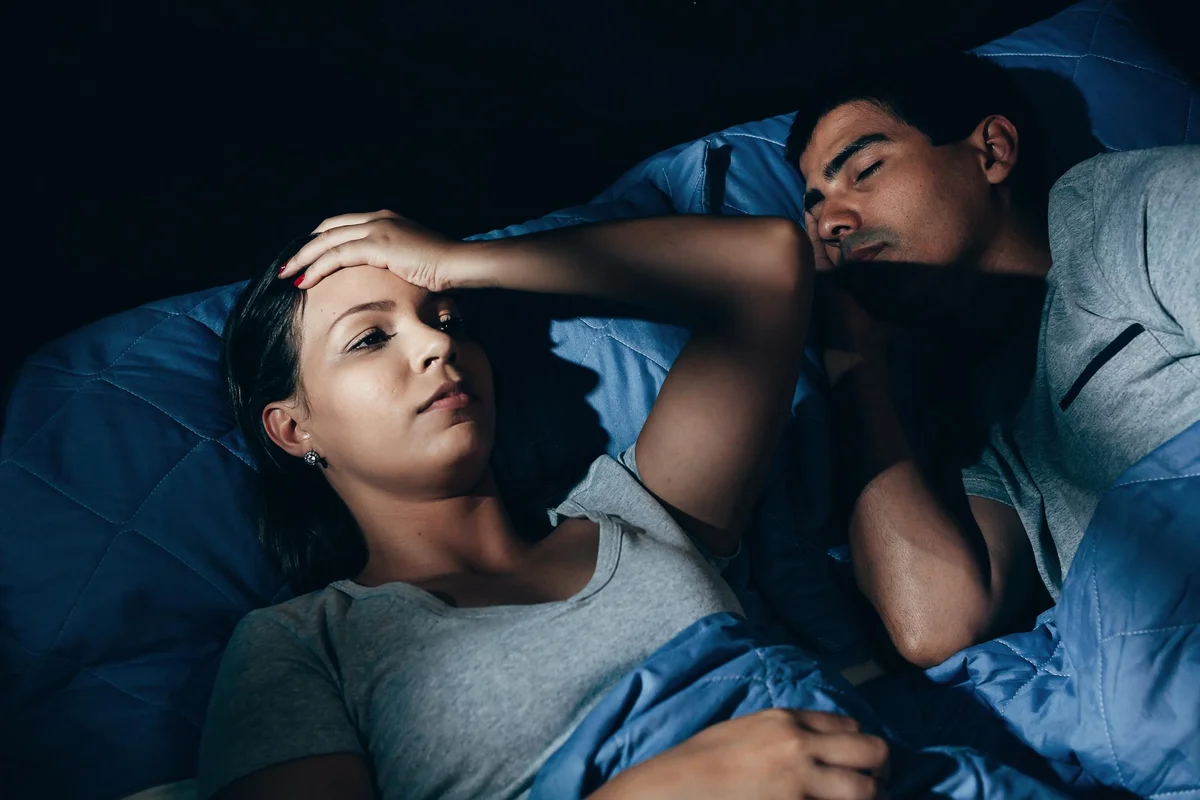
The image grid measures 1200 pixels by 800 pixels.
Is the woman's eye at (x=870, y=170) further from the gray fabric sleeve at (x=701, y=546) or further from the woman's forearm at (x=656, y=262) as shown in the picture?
the gray fabric sleeve at (x=701, y=546)

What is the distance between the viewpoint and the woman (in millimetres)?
859

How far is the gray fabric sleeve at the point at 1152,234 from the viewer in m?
1.11

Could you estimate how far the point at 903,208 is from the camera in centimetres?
134

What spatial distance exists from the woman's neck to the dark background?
61 centimetres

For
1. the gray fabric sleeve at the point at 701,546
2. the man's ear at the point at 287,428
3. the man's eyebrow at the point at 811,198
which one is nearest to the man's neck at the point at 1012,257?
the man's eyebrow at the point at 811,198

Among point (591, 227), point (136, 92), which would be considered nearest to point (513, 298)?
point (591, 227)

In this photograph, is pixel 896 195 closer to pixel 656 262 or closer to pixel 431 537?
pixel 656 262

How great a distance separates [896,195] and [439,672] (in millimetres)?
895

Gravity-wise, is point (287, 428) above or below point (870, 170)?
below

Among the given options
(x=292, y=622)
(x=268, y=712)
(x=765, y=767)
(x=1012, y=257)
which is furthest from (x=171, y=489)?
(x=1012, y=257)

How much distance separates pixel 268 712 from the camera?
2.85ft

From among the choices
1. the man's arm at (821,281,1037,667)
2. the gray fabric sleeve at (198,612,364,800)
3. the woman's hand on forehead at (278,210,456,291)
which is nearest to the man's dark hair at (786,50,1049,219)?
the man's arm at (821,281,1037,667)

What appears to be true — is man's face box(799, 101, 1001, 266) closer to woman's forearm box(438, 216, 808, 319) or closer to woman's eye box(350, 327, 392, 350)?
woman's forearm box(438, 216, 808, 319)

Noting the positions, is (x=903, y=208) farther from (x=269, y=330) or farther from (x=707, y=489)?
(x=269, y=330)
